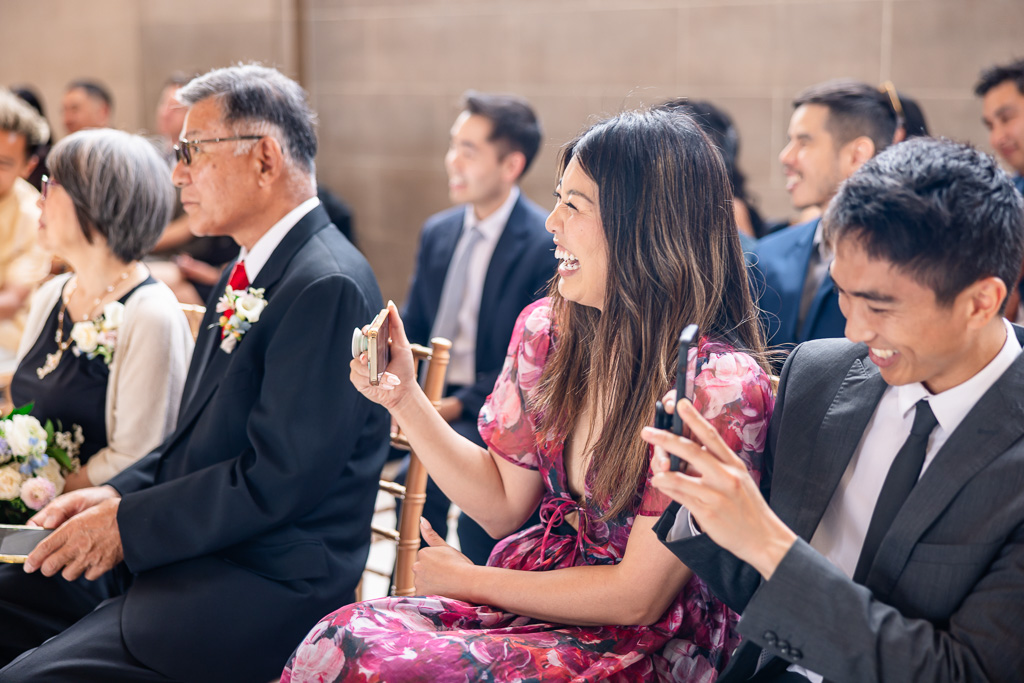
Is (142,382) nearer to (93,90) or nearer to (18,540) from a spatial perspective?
(18,540)

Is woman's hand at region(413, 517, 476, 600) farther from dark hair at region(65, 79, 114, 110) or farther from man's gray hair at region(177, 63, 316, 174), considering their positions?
dark hair at region(65, 79, 114, 110)

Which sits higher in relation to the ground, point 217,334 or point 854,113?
point 854,113

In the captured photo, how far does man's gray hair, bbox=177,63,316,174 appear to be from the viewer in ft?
7.32

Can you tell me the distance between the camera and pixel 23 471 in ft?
6.96

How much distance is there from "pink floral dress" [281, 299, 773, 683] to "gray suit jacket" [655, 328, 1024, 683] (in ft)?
0.90

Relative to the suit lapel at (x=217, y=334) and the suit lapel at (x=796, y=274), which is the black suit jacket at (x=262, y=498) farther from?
the suit lapel at (x=796, y=274)

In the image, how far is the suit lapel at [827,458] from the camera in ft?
4.63

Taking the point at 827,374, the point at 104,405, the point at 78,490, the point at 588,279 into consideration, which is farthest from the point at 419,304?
the point at 827,374

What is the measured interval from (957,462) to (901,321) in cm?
20

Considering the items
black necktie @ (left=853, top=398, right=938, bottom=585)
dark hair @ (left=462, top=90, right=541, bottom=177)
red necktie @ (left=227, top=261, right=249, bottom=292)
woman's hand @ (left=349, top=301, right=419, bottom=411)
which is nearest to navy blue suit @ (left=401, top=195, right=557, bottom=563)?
dark hair @ (left=462, top=90, right=541, bottom=177)

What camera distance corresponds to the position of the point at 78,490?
2121mm

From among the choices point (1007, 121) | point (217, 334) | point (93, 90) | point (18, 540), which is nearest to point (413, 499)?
point (217, 334)

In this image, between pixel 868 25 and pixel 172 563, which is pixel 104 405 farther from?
pixel 868 25

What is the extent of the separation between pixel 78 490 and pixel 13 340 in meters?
2.13
